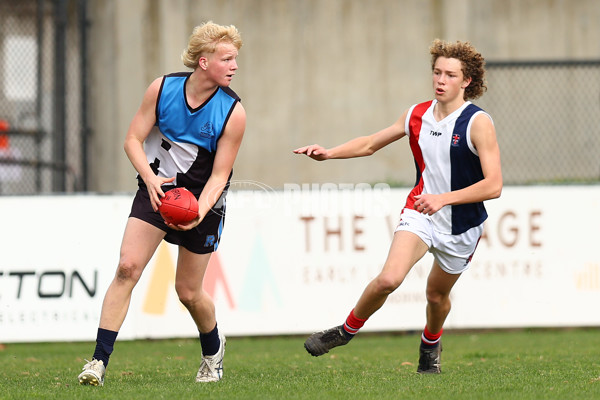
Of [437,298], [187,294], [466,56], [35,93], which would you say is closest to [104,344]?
[187,294]

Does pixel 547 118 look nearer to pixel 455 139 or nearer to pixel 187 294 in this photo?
pixel 455 139

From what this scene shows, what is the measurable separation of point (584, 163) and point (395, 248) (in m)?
9.88

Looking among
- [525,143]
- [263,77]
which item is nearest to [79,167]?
[263,77]

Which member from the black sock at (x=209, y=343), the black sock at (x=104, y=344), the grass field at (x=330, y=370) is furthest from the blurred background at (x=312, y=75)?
the black sock at (x=104, y=344)

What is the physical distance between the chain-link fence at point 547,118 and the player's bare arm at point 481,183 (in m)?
9.01

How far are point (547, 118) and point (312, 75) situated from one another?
3738 mm

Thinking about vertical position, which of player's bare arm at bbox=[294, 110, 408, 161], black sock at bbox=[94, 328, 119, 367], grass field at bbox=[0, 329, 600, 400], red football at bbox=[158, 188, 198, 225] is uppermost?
player's bare arm at bbox=[294, 110, 408, 161]

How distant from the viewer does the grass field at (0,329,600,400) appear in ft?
17.7

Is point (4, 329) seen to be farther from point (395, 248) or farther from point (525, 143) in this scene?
point (525, 143)

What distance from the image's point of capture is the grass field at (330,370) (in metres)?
5.39

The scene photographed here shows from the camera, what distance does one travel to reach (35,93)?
1527 cm

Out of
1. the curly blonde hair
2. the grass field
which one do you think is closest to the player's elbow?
the curly blonde hair

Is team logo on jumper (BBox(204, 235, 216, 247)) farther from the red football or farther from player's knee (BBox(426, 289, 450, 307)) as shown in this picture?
player's knee (BBox(426, 289, 450, 307))

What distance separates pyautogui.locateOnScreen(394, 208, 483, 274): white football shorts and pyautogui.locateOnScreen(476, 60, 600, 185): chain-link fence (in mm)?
8839
